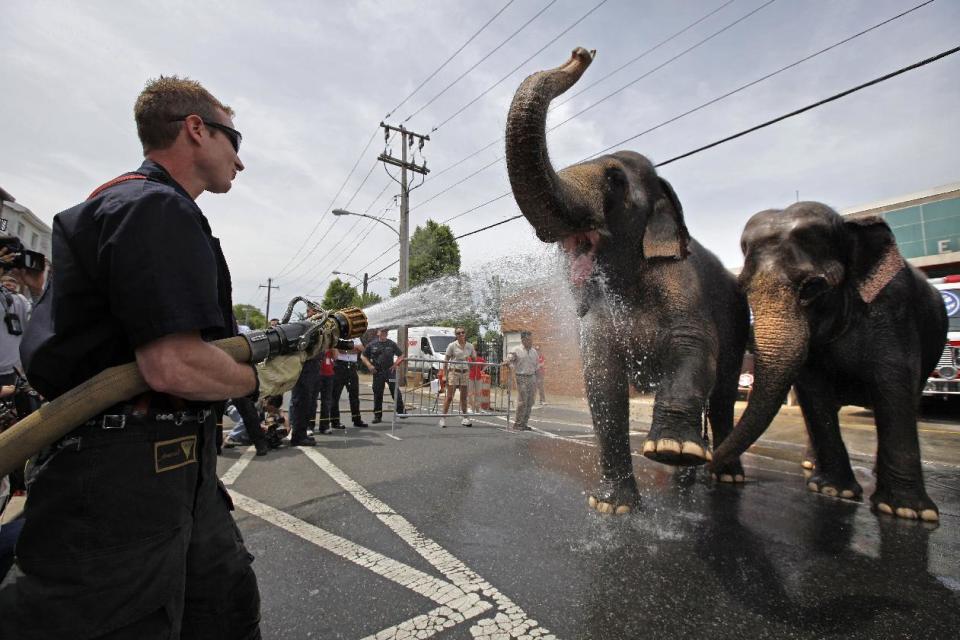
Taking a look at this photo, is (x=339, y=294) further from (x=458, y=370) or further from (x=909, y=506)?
(x=909, y=506)

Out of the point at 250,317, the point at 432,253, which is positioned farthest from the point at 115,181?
the point at 250,317

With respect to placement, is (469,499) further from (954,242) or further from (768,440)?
(954,242)

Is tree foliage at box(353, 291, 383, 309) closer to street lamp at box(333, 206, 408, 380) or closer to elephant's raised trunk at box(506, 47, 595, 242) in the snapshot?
street lamp at box(333, 206, 408, 380)

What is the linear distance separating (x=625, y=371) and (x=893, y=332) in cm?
228

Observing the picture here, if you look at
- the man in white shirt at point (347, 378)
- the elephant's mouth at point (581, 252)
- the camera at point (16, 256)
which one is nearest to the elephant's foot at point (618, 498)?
the elephant's mouth at point (581, 252)

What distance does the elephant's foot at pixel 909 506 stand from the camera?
366 cm

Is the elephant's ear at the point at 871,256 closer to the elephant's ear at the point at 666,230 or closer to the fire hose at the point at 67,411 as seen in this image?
the elephant's ear at the point at 666,230

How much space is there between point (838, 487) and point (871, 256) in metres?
2.05

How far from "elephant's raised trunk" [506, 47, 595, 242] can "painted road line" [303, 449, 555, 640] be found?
1.97m

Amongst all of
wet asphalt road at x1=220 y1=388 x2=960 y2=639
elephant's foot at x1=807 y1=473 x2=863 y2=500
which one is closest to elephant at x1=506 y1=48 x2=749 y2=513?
wet asphalt road at x1=220 y1=388 x2=960 y2=639

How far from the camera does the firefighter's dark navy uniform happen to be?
1.15 m

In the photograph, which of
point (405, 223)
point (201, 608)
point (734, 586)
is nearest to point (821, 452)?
point (734, 586)

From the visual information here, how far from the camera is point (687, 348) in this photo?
128 inches

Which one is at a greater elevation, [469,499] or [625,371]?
[625,371]
